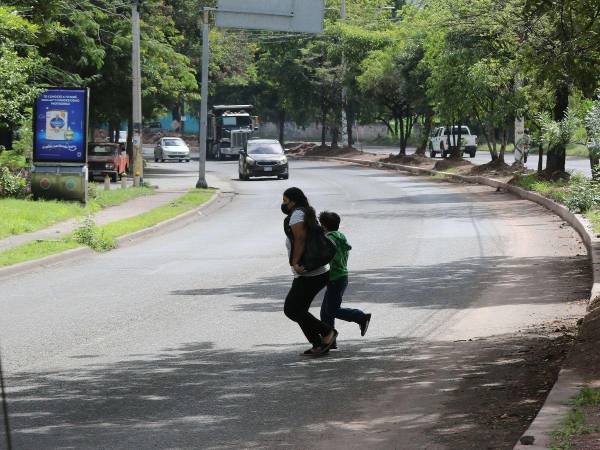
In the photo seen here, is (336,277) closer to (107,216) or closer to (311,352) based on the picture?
(311,352)

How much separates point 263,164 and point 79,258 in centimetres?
3004

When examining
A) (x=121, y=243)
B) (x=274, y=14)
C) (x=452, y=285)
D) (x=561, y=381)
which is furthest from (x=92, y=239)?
(x=561, y=381)

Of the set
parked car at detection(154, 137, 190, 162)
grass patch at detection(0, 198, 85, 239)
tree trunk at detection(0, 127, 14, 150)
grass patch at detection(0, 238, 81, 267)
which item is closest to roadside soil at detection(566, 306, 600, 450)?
grass patch at detection(0, 238, 81, 267)

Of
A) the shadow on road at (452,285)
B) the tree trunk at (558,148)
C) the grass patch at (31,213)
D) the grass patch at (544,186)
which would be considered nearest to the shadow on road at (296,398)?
the shadow on road at (452,285)

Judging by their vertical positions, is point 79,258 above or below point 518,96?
below

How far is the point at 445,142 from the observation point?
71250mm

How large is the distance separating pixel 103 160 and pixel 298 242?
40034mm

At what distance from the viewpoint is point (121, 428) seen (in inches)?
338

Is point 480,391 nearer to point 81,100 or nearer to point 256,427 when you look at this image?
point 256,427

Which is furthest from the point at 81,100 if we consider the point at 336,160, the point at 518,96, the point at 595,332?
the point at 336,160

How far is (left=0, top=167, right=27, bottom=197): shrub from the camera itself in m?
33.9

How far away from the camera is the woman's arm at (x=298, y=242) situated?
1152 cm

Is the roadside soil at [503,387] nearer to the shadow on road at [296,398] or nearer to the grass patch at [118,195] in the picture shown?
the shadow on road at [296,398]

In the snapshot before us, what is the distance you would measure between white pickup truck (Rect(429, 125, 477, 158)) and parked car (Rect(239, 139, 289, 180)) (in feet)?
55.9
